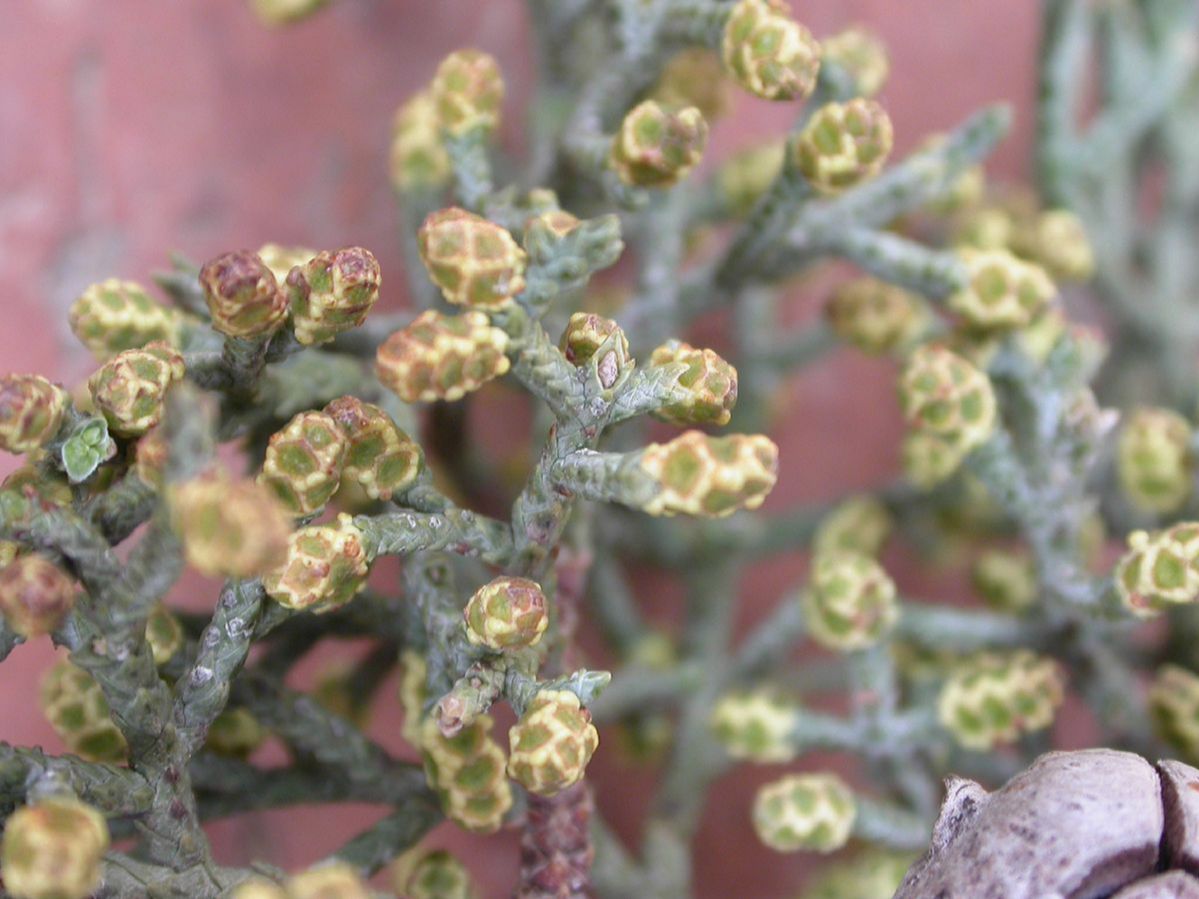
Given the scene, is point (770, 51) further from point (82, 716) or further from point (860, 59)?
point (82, 716)

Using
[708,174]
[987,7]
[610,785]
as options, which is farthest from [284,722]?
[987,7]

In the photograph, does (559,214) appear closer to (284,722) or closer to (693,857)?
(284,722)

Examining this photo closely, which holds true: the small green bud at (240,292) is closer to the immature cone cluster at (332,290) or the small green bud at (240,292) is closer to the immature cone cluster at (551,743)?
the immature cone cluster at (332,290)

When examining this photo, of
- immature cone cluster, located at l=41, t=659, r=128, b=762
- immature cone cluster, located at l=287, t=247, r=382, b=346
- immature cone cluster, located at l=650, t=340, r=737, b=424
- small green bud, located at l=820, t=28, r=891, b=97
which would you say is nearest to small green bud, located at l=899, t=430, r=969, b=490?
small green bud, located at l=820, t=28, r=891, b=97

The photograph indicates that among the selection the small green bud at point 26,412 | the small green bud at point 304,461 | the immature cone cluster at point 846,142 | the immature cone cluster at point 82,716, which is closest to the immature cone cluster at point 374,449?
the small green bud at point 304,461

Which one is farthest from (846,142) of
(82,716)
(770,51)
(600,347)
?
(82,716)
